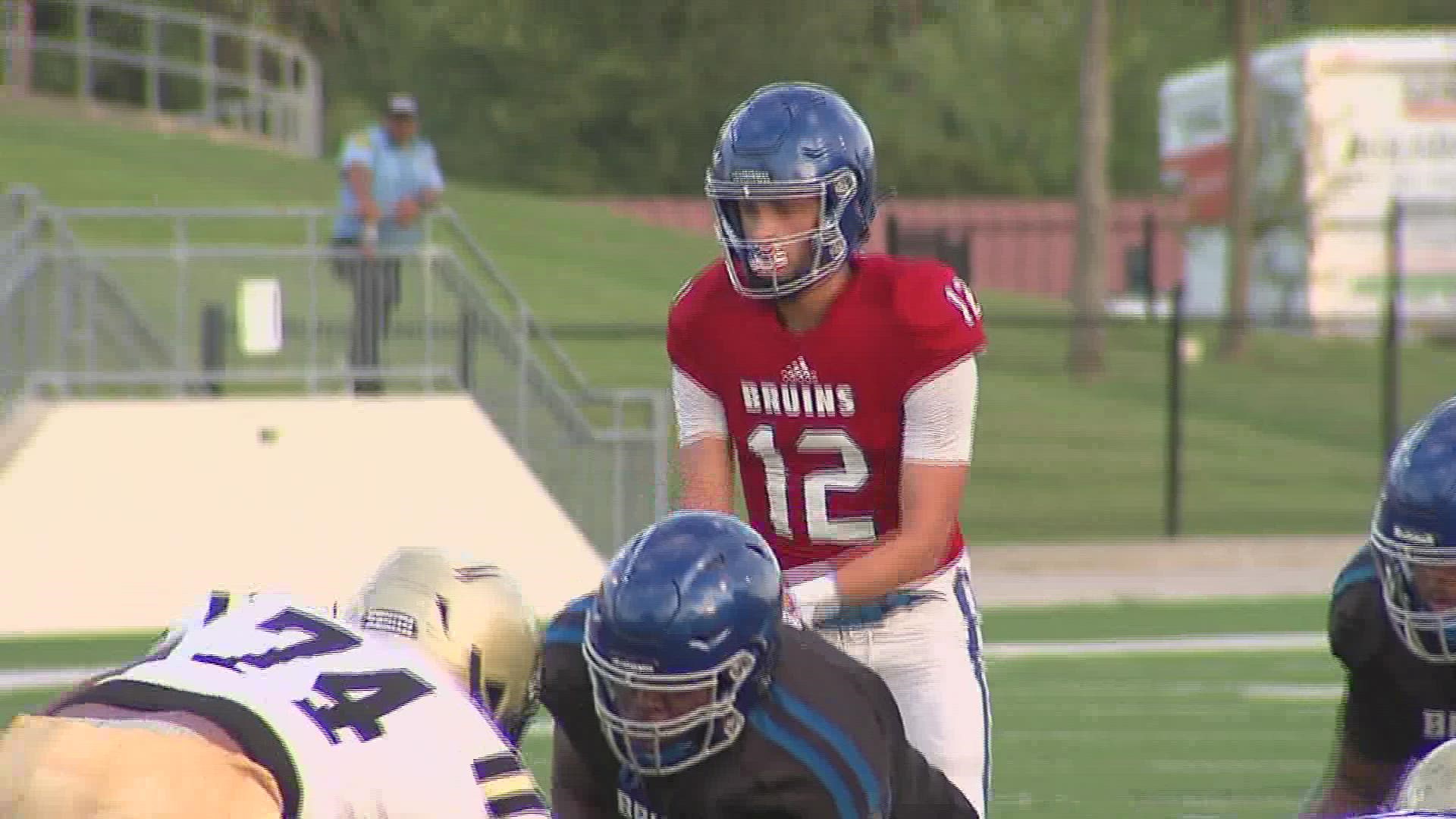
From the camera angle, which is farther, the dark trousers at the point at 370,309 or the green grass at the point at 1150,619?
the dark trousers at the point at 370,309

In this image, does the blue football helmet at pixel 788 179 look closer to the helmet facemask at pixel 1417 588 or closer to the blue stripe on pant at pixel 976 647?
the blue stripe on pant at pixel 976 647

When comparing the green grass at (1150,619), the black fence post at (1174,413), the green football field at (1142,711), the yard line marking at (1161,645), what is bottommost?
the green grass at (1150,619)

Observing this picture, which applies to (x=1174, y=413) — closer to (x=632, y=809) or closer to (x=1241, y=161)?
(x=1241, y=161)

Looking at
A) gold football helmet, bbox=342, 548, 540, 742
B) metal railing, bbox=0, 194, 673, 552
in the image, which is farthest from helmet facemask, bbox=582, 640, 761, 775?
metal railing, bbox=0, 194, 673, 552

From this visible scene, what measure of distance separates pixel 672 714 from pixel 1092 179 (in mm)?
18789

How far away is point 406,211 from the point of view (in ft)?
46.2

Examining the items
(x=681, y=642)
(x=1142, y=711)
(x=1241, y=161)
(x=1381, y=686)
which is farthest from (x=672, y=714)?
(x=1241, y=161)

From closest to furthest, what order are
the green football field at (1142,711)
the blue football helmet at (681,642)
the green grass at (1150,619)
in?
the blue football helmet at (681,642)
the green football field at (1142,711)
the green grass at (1150,619)

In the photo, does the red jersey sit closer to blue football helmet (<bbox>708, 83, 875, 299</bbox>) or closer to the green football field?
blue football helmet (<bbox>708, 83, 875, 299</bbox>)

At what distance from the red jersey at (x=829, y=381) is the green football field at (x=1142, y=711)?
2952 millimetres

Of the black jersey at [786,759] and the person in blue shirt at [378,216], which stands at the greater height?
the person in blue shirt at [378,216]

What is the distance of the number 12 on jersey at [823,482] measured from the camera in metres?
4.94

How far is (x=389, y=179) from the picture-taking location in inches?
567

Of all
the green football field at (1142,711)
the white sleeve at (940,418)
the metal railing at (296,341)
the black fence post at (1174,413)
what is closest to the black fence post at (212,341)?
the metal railing at (296,341)
